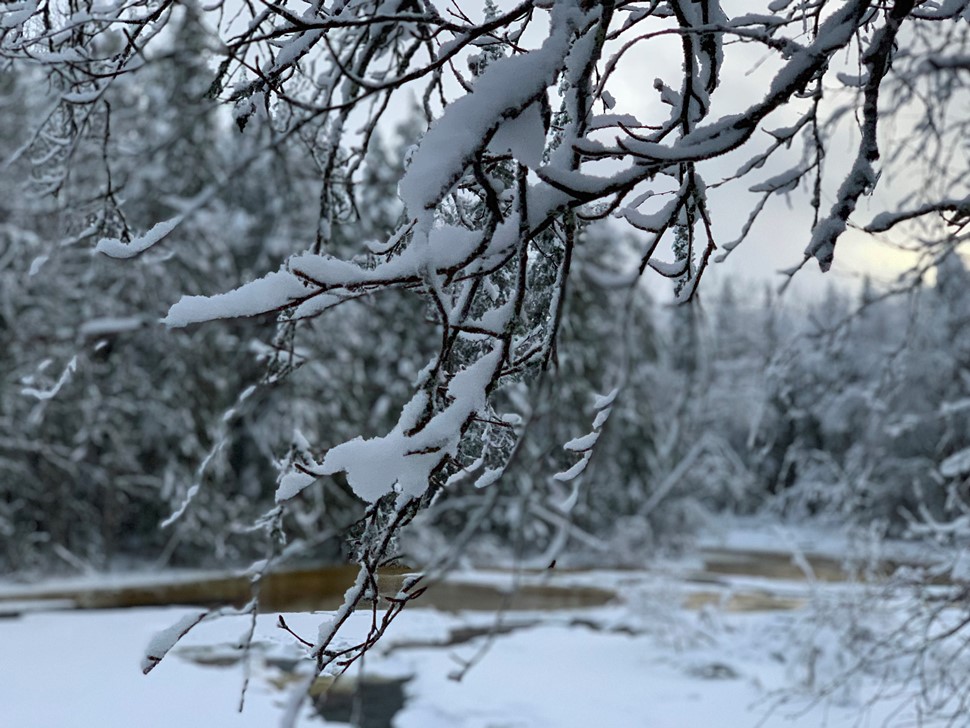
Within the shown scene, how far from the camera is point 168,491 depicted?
15.4m

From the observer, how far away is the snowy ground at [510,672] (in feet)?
20.0

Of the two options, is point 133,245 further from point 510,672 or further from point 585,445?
point 510,672

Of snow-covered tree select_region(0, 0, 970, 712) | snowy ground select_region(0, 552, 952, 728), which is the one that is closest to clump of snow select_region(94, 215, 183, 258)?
snow-covered tree select_region(0, 0, 970, 712)

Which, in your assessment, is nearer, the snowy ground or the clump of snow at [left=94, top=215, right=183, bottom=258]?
the clump of snow at [left=94, top=215, right=183, bottom=258]

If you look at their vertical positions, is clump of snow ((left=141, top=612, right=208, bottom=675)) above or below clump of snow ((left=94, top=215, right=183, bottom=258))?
below

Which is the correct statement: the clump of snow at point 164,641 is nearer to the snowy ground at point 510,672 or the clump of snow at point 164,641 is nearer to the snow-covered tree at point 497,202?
the snow-covered tree at point 497,202

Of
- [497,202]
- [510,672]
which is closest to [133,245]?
[497,202]

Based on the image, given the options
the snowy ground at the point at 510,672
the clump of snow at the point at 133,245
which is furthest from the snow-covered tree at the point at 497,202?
the snowy ground at the point at 510,672

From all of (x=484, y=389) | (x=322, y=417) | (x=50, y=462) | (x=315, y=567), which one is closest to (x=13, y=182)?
(x=50, y=462)

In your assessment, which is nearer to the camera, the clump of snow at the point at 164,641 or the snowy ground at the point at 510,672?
the clump of snow at the point at 164,641

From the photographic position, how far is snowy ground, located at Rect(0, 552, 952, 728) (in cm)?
609

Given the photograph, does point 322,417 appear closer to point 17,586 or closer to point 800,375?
point 17,586

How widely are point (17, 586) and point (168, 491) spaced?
102 inches

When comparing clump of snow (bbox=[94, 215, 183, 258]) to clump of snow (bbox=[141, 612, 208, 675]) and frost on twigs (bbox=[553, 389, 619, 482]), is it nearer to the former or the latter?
clump of snow (bbox=[141, 612, 208, 675])
